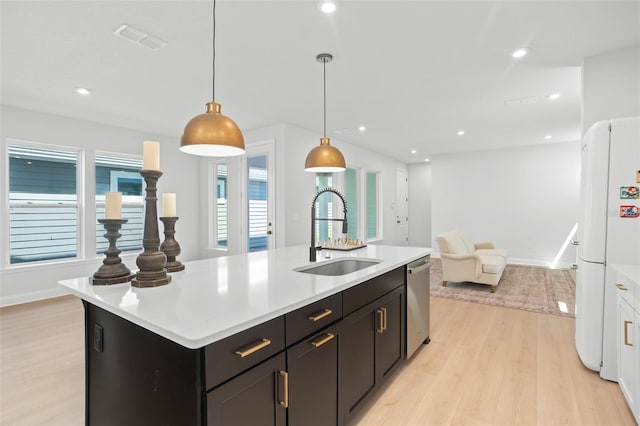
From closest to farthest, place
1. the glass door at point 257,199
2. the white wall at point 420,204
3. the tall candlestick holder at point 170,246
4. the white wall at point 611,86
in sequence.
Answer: the tall candlestick holder at point 170,246, the white wall at point 611,86, the glass door at point 257,199, the white wall at point 420,204

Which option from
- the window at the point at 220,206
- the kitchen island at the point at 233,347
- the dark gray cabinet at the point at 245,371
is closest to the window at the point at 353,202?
the window at the point at 220,206

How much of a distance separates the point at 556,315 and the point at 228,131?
167 inches

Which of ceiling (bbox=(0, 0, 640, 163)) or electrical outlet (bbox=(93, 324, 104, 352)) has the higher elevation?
ceiling (bbox=(0, 0, 640, 163))

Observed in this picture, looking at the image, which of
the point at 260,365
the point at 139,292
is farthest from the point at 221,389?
the point at 139,292

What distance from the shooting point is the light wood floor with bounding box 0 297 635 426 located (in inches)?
77.0

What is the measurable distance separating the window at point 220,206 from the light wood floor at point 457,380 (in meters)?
2.86

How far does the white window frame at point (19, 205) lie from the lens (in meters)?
4.14

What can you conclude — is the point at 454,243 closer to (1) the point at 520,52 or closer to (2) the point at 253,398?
(1) the point at 520,52

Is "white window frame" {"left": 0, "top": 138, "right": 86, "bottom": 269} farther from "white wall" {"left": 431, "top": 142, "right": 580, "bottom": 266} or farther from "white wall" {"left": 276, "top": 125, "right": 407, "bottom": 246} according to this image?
"white wall" {"left": 431, "top": 142, "right": 580, "bottom": 266}

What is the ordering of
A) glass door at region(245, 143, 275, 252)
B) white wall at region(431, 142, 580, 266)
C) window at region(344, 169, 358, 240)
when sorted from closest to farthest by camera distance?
glass door at region(245, 143, 275, 252)
white wall at region(431, 142, 580, 266)
window at region(344, 169, 358, 240)

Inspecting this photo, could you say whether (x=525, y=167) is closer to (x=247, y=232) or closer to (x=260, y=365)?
(x=247, y=232)

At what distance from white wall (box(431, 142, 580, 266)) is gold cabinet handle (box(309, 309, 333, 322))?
23.3 ft

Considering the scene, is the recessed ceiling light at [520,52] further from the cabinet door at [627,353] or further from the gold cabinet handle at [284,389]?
the gold cabinet handle at [284,389]

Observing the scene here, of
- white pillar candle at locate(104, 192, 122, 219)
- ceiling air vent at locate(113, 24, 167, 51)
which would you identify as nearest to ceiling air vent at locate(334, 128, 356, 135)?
ceiling air vent at locate(113, 24, 167, 51)
